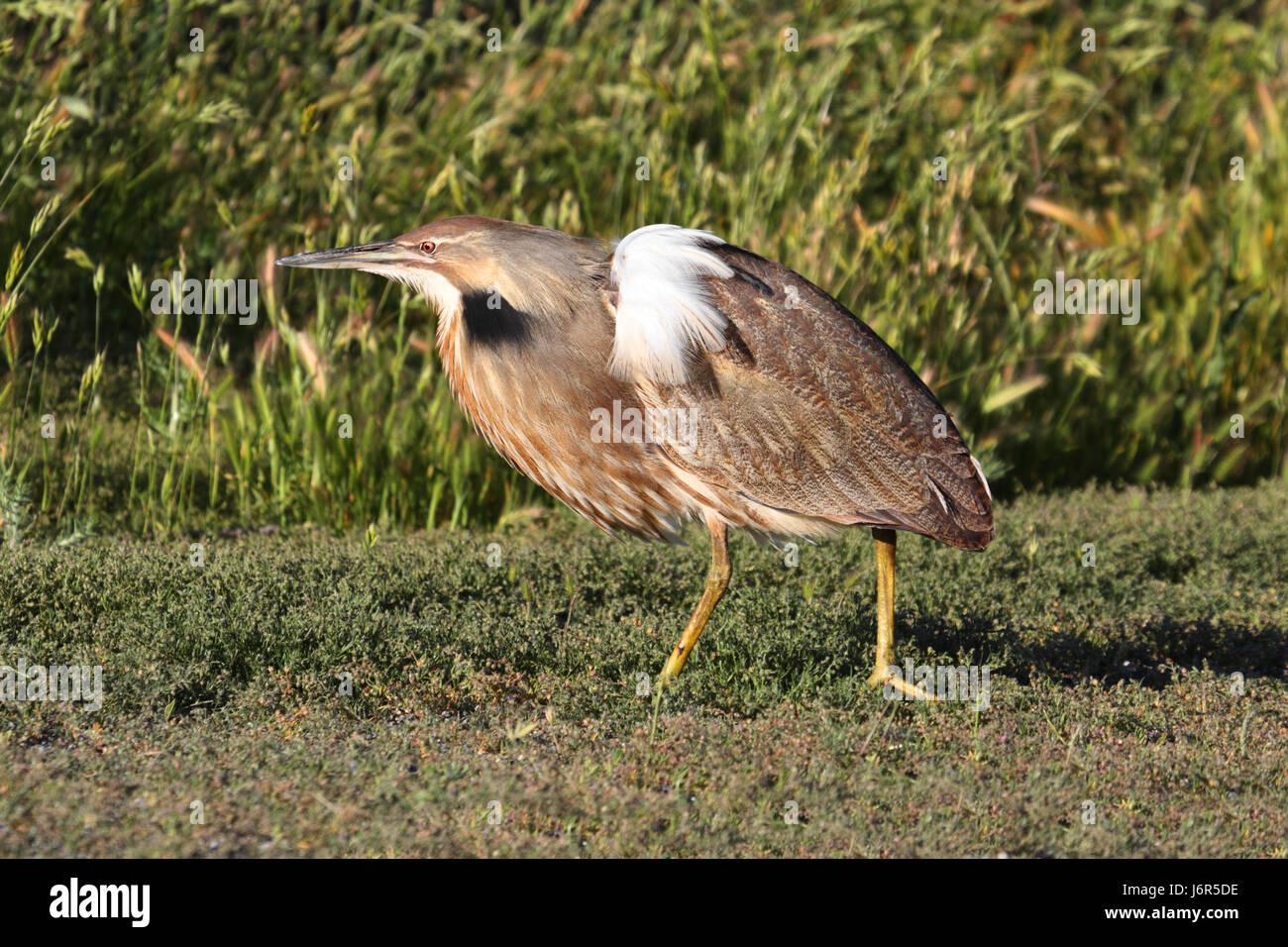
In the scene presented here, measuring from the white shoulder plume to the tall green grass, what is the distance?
226 centimetres

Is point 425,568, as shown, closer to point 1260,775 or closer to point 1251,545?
point 1260,775

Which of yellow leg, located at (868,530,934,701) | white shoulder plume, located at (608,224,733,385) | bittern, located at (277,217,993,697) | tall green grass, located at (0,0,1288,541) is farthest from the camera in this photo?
tall green grass, located at (0,0,1288,541)

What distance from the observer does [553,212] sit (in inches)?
319

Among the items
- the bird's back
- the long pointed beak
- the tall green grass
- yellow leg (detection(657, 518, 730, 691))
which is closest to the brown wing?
the bird's back

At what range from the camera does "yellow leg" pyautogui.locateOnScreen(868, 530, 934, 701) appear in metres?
5.07

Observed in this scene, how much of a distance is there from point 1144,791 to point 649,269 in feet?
7.17

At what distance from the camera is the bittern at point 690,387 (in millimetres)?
4973

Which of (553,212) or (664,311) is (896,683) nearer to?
(664,311)

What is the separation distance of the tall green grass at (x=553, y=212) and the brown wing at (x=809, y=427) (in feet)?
6.97

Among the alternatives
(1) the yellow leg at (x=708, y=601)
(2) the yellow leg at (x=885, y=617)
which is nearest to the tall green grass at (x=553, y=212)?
(2) the yellow leg at (x=885, y=617)

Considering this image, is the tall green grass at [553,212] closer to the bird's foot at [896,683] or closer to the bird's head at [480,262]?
the bird's head at [480,262]

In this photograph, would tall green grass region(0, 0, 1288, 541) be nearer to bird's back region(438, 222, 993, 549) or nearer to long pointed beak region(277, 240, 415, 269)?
long pointed beak region(277, 240, 415, 269)

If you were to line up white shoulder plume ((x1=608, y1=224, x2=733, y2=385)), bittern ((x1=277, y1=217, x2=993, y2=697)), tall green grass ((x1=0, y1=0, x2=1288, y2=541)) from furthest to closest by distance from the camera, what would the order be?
tall green grass ((x1=0, y1=0, x2=1288, y2=541)) → bittern ((x1=277, y1=217, x2=993, y2=697)) → white shoulder plume ((x1=608, y1=224, x2=733, y2=385))

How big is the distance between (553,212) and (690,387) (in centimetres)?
338
